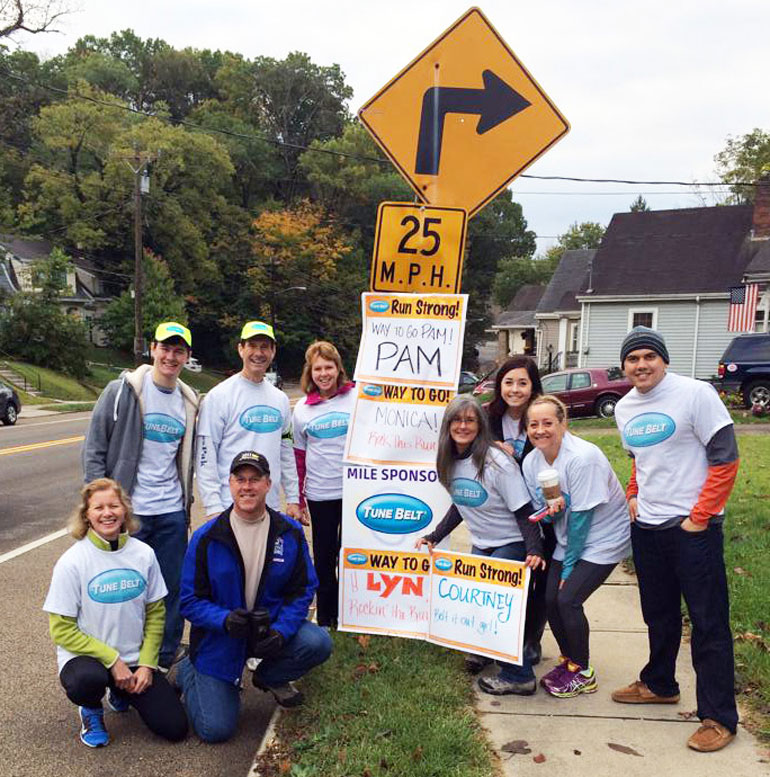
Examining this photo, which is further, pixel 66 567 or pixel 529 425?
pixel 529 425

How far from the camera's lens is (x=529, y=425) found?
379 cm

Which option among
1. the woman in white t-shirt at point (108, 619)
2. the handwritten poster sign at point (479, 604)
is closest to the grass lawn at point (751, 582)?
the handwritten poster sign at point (479, 604)

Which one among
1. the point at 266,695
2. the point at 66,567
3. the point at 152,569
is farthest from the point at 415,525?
the point at 66,567

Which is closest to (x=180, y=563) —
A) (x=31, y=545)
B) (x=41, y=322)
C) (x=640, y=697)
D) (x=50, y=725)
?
(x=50, y=725)

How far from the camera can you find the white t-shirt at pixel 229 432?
4270 mm

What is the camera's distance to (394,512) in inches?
A: 178

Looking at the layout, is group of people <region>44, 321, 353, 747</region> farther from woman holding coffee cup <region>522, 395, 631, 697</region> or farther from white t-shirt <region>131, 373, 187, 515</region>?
woman holding coffee cup <region>522, 395, 631, 697</region>

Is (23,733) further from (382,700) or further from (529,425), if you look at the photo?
(529,425)

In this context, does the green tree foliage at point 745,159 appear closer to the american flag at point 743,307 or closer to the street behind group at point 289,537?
the american flag at point 743,307

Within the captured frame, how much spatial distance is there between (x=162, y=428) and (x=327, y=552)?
4.55ft

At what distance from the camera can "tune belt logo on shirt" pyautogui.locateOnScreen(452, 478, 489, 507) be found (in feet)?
13.1

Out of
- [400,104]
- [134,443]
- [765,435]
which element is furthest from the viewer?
[765,435]

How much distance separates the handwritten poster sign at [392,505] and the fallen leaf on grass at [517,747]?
4.50ft

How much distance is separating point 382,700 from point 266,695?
814 millimetres
